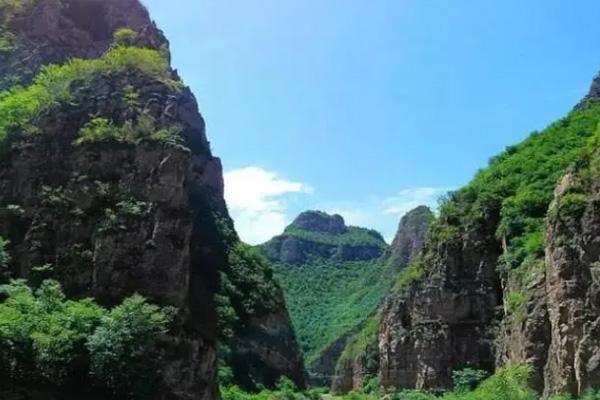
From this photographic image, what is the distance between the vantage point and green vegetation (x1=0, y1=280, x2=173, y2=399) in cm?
3819

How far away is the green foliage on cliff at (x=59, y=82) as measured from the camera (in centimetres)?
5503

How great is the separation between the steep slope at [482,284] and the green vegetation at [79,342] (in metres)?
21.0

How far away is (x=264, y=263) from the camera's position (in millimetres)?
88375

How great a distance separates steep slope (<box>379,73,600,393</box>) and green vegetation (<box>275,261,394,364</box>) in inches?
2967

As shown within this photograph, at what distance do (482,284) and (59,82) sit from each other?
114 feet

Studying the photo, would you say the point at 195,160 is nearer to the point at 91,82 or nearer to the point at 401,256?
the point at 91,82

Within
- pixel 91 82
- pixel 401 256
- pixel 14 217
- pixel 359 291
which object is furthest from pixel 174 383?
pixel 359 291

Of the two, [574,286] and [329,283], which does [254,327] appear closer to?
[574,286]

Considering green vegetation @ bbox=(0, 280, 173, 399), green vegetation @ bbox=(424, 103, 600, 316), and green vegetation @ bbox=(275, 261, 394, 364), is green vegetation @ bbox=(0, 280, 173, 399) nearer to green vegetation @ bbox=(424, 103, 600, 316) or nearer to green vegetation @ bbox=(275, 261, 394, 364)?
green vegetation @ bbox=(424, 103, 600, 316)

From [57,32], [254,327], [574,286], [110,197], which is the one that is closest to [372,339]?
[254,327]

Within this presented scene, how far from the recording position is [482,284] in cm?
5403

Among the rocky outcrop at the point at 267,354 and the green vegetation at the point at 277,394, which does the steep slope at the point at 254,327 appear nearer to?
the rocky outcrop at the point at 267,354

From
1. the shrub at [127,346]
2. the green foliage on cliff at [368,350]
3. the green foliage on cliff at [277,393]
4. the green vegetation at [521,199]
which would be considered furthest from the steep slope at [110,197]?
the green foliage on cliff at [368,350]

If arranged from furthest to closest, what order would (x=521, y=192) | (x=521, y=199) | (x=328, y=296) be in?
(x=328, y=296)
(x=521, y=192)
(x=521, y=199)
